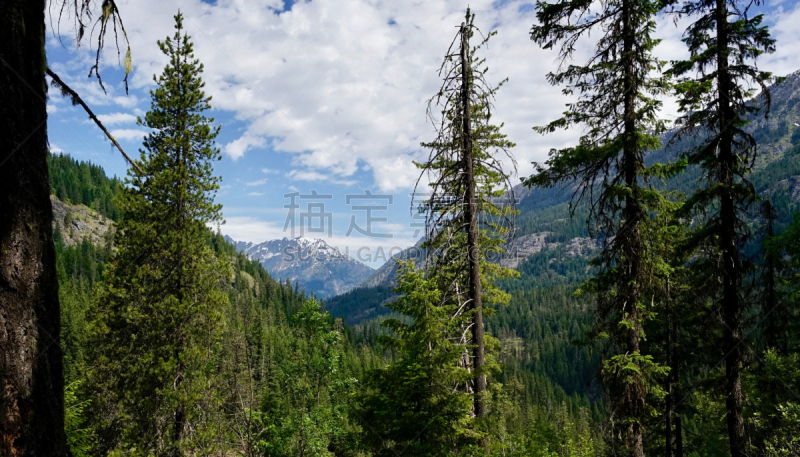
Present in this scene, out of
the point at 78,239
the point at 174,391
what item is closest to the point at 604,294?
the point at 174,391

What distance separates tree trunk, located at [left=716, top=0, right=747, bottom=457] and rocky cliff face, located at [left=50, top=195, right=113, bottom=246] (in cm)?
15891

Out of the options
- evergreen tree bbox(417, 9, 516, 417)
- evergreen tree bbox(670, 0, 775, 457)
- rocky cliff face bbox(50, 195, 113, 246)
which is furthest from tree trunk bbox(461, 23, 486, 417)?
rocky cliff face bbox(50, 195, 113, 246)

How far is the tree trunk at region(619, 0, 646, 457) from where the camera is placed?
24.9ft

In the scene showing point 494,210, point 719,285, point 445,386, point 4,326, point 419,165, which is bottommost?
point 445,386

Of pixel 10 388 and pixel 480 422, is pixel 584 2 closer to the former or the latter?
pixel 480 422

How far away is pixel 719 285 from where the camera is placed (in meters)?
9.93

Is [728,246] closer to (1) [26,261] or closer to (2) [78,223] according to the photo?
(1) [26,261]

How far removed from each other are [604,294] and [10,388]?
9.41 metres

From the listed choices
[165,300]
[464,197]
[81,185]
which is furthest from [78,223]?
[464,197]

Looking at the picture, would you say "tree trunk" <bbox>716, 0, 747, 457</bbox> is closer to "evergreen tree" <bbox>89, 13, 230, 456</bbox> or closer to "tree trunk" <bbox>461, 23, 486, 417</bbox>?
"tree trunk" <bbox>461, 23, 486, 417</bbox>

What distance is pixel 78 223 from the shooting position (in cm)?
14038

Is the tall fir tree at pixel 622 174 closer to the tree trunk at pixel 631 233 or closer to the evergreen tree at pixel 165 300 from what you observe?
the tree trunk at pixel 631 233

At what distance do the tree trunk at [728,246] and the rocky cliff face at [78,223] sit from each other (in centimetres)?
15891

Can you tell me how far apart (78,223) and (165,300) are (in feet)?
554
